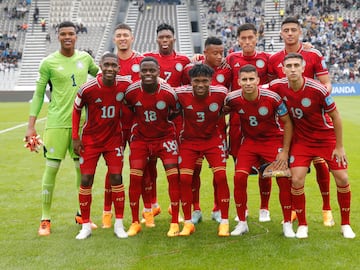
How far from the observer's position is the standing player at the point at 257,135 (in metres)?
5.82

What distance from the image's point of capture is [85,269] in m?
4.82

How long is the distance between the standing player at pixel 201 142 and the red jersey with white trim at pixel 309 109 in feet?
2.09

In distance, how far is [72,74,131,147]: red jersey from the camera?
5.91 meters

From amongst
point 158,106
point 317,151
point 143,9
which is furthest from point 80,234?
point 143,9

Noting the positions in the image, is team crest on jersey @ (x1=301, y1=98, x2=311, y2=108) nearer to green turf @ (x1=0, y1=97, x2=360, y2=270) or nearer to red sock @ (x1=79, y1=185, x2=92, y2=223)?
green turf @ (x1=0, y1=97, x2=360, y2=270)

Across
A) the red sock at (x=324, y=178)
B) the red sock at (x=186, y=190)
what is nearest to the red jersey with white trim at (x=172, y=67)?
the red sock at (x=186, y=190)

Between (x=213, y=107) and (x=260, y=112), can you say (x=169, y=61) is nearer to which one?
(x=213, y=107)

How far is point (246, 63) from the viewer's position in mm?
6559

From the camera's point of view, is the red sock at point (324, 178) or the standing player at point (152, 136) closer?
the standing player at point (152, 136)

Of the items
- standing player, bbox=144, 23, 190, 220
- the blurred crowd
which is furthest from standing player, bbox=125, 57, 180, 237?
the blurred crowd

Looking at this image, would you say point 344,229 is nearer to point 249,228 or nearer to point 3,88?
point 249,228

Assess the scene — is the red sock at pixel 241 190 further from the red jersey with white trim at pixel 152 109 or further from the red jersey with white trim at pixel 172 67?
the red jersey with white trim at pixel 172 67

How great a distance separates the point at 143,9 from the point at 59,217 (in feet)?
127

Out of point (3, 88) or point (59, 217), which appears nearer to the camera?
point (59, 217)
